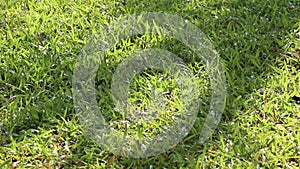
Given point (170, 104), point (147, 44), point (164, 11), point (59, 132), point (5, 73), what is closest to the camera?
point (59, 132)

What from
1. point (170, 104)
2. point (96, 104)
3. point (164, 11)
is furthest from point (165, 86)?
point (164, 11)

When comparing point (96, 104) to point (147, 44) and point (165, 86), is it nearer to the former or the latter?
point (165, 86)

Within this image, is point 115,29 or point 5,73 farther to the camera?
point 115,29

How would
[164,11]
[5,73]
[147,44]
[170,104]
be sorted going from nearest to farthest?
[170,104] < [5,73] < [147,44] < [164,11]

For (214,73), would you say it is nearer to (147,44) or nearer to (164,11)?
(147,44)

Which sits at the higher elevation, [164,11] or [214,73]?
[164,11]

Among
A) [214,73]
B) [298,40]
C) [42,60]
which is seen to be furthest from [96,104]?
[298,40]
